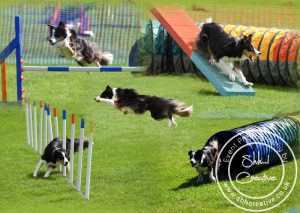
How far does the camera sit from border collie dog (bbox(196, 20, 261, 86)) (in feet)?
19.5

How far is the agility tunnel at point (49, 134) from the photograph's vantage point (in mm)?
6145

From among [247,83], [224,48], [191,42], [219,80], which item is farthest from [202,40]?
[247,83]

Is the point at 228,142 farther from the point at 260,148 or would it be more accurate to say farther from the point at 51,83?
the point at 51,83

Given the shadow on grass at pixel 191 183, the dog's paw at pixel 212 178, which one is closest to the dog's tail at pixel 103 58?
the shadow on grass at pixel 191 183

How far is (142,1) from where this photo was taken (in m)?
6.29

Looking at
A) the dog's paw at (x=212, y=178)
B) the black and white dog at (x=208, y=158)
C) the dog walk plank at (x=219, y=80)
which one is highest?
the dog walk plank at (x=219, y=80)

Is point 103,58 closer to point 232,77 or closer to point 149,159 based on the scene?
point 149,159

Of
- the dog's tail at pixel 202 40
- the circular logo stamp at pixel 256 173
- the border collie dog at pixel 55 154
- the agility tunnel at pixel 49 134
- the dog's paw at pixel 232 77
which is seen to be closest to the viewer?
the circular logo stamp at pixel 256 173

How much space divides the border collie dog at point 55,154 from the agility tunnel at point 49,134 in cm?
6

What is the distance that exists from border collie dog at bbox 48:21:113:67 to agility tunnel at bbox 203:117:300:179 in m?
2.72

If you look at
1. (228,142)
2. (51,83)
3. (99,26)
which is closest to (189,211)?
(228,142)

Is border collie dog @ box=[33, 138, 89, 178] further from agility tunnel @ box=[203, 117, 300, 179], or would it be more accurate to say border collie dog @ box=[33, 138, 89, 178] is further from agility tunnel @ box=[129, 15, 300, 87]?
agility tunnel @ box=[203, 117, 300, 179]

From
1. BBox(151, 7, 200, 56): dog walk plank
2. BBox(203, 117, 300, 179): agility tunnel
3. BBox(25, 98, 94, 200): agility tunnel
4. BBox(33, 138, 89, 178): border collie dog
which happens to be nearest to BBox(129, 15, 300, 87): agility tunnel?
BBox(151, 7, 200, 56): dog walk plank

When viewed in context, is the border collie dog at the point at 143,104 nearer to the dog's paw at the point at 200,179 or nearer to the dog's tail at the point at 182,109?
the dog's tail at the point at 182,109
